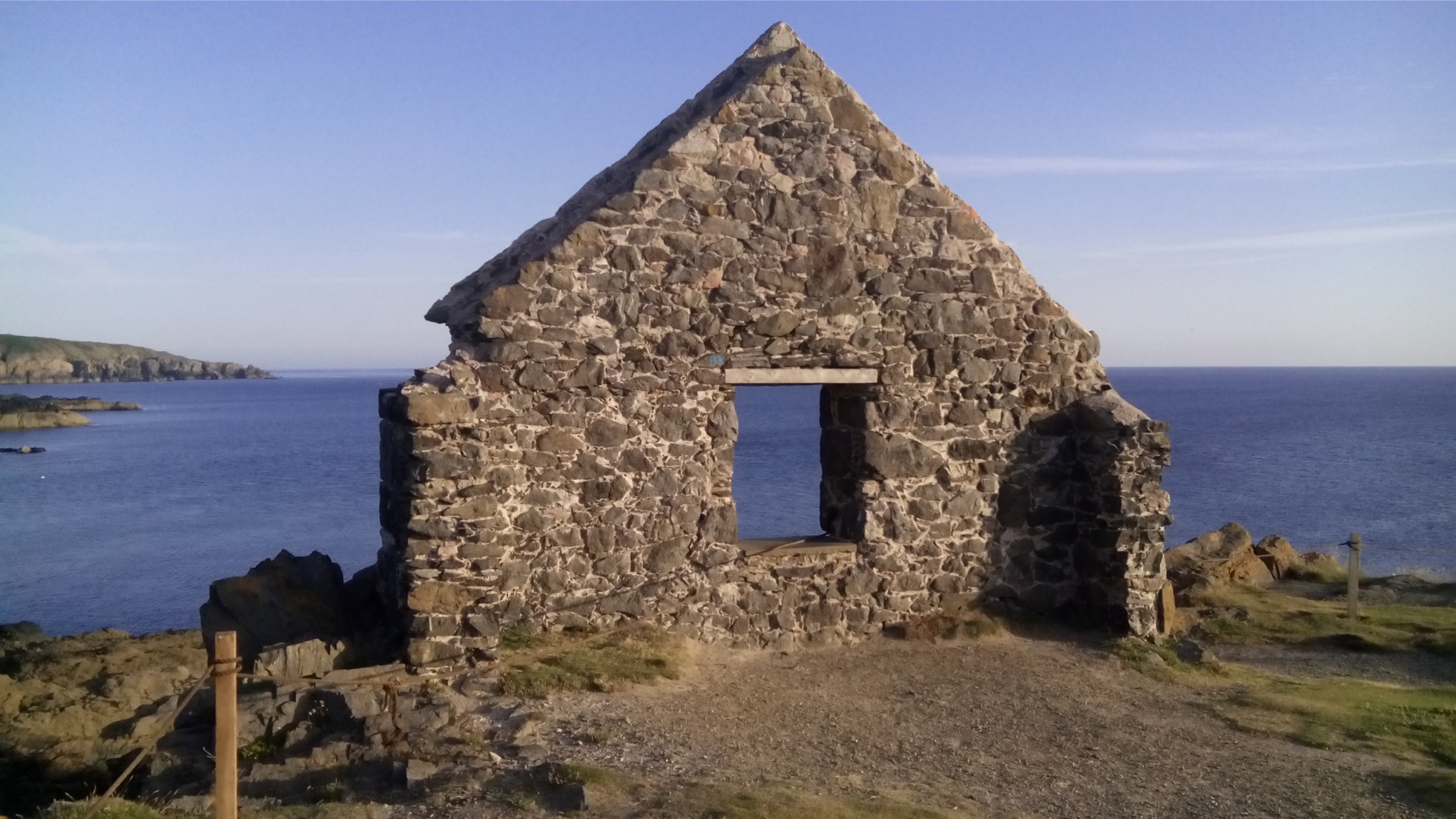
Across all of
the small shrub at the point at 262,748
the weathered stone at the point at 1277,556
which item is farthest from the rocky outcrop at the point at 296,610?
the weathered stone at the point at 1277,556

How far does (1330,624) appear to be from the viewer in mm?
11344

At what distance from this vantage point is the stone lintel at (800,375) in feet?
28.7

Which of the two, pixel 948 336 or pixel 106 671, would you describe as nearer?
pixel 948 336

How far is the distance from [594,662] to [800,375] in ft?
9.40

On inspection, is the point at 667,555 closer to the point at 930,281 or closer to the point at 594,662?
the point at 594,662

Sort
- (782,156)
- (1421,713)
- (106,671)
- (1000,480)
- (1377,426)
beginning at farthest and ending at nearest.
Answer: (1377,426), (106,671), (1000,480), (782,156), (1421,713)

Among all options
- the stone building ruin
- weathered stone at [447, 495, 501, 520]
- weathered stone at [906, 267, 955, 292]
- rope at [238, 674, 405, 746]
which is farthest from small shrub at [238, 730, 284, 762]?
weathered stone at [906, 267, 955, 292]

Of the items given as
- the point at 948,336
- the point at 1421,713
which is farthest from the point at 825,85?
the point at 1421,713

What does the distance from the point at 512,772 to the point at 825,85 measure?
6.03m

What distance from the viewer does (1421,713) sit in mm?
7926

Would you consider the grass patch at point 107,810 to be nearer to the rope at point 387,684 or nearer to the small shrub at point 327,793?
the small shrub at point 327,793

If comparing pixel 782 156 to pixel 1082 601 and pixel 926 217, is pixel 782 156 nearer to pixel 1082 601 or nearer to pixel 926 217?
pixel 926 217

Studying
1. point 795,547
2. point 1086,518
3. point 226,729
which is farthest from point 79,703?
point 1086,518

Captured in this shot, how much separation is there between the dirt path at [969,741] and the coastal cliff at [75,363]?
141765mm
